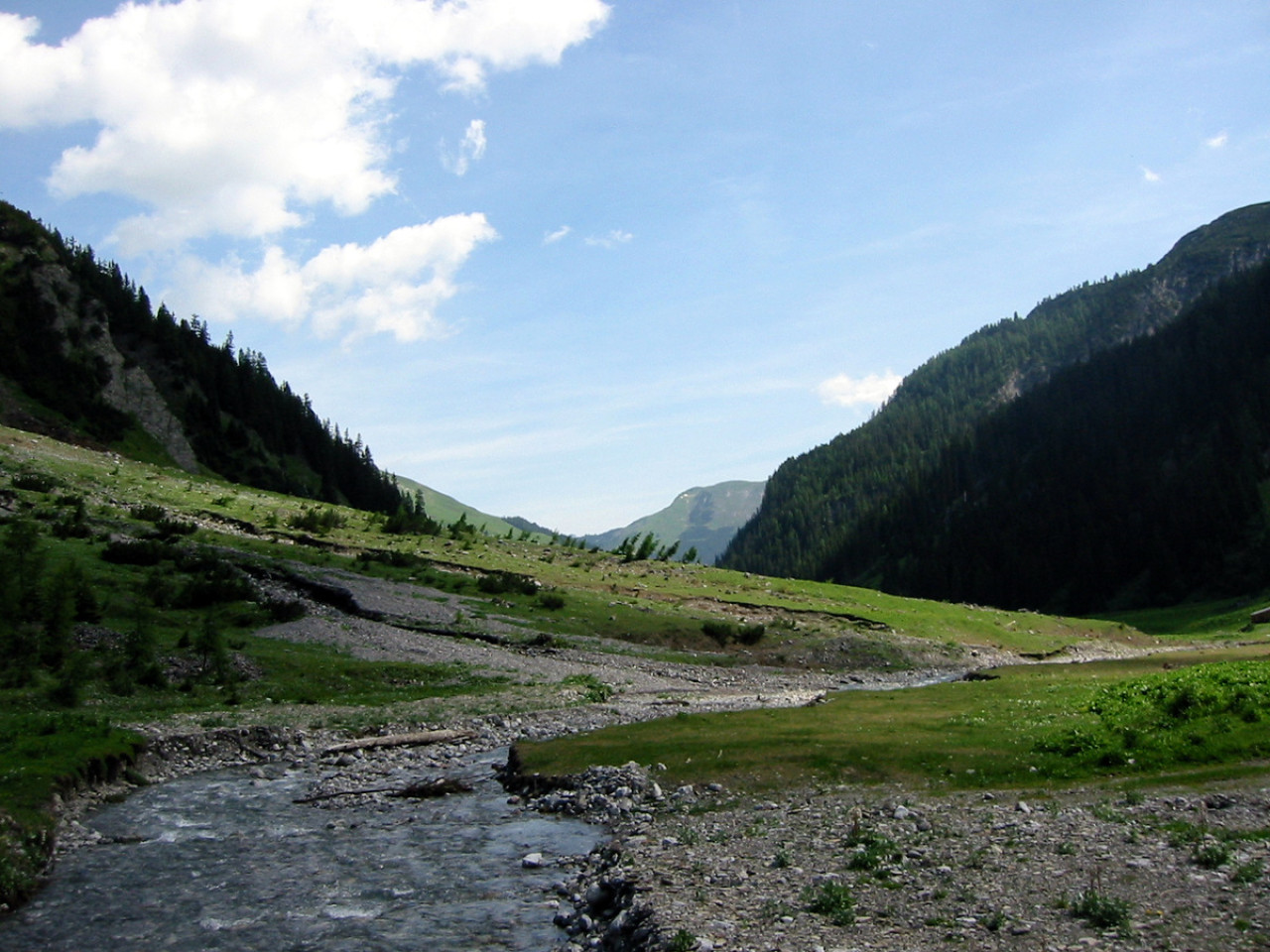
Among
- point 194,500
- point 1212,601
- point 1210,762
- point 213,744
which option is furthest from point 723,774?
point 1212,601

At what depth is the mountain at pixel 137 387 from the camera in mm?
110688

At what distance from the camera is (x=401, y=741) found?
101 ft

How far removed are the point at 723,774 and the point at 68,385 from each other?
122m

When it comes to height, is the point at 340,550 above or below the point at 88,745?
above

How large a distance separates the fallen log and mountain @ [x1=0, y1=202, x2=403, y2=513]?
94.7 metres

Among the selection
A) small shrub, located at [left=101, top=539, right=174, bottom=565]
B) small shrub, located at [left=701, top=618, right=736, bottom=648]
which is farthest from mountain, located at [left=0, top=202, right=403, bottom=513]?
small shrub, located at [left=701, top=618, right=736, bottom=648]

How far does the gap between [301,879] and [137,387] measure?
130867 millimetres

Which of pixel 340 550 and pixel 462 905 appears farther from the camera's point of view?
pixel 340 550

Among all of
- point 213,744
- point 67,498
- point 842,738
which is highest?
point 67,498

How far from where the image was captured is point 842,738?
1049 inches

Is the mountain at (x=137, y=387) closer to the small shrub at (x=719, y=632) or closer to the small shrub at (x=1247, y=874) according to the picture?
the small shrub at (x=719, y=632)

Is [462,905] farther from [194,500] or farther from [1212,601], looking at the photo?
[1212,601]

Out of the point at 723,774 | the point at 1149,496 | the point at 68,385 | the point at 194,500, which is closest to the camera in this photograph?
the point at 723,774

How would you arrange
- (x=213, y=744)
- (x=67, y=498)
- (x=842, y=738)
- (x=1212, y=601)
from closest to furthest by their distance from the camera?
1. (x=842, y=738)
2. (x=213, y=744)
3. (x=67, y=498)
4. (x=1212, y=601)
